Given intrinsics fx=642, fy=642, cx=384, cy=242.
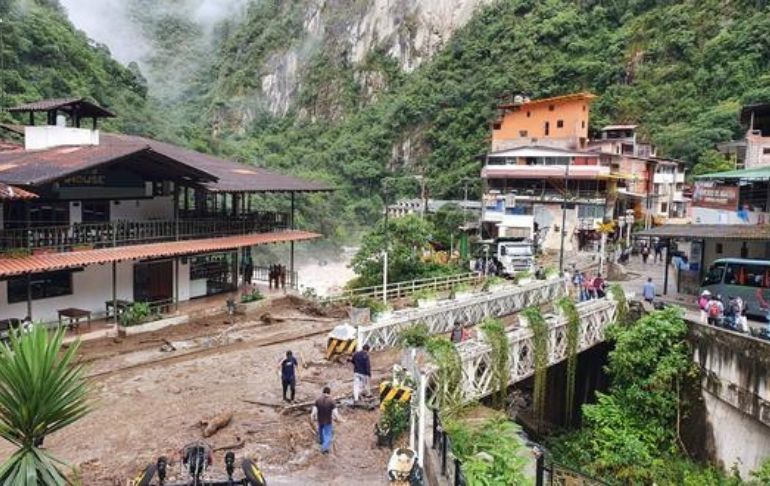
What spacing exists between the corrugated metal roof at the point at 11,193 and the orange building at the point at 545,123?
46919 millimetres

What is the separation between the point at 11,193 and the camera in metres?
17.0

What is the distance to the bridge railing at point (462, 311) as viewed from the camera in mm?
Result: 18984

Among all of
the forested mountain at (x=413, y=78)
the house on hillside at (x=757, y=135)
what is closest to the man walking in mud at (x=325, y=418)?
the house on hillside at (x=757, y=135)

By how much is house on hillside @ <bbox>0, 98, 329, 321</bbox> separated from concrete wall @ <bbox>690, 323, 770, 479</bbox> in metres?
16.7

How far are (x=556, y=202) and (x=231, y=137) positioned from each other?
79.2 metres

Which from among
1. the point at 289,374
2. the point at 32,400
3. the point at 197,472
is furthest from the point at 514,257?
the point at 32,400

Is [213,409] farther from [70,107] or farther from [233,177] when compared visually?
[70,107]

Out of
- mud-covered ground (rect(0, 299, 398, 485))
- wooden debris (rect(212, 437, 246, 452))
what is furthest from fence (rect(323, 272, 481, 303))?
wooden debris (rect(212, 437, 246, 452))

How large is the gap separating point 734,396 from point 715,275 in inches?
254

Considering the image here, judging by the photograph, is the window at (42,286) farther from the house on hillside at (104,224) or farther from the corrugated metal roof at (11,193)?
the corrugated metal roof at (11,193)

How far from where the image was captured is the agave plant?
717cm

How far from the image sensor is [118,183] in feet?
78.1

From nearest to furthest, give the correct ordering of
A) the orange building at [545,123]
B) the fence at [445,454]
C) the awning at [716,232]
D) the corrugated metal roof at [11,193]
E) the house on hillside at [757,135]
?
1. the fence at [445,454]
2. the corrugated metal roof at [11,193]
3. the awning at [716,232]
4. the house on hillside at [757,135]
5. the orange building at [545,123]

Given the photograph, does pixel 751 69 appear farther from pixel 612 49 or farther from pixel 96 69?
pixel 96 69
